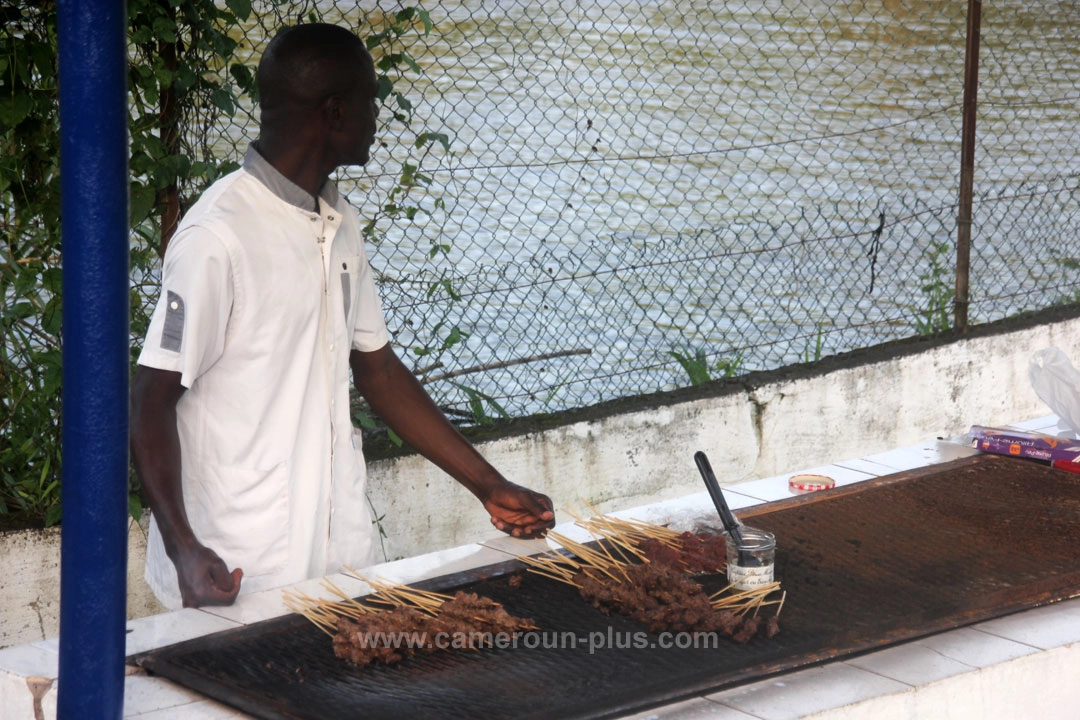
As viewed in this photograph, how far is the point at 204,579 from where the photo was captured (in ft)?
7.29

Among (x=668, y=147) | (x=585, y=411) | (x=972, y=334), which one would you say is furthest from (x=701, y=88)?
(x=585, y=411)

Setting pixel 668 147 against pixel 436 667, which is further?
pixel 668 147

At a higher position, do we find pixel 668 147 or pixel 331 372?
pixel 668 147

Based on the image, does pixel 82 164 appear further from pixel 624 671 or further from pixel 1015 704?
pixel 1015 704

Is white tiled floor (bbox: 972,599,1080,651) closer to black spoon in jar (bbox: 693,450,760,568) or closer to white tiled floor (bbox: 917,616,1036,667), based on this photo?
white tiled floor (bbox: 917,616,1036,667)

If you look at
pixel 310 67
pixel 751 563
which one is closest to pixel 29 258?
pixel 310 67

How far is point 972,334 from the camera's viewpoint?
5.41 m

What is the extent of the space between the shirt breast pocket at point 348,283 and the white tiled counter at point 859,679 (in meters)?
0.57

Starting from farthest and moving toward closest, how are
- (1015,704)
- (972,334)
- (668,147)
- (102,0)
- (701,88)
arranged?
(701,88) < (668,147) < (972,334) < (1015,704) < (102,0)

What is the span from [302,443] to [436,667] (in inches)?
30.0

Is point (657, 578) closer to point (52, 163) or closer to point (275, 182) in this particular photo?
point (275, 182)

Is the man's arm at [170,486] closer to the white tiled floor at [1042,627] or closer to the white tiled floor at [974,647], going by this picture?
the white tiled floor at [974,647]

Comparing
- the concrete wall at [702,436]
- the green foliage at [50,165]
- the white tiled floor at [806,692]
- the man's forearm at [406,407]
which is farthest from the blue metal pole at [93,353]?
the concrete wall at [702,436]

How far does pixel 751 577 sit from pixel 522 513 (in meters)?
0.58
